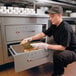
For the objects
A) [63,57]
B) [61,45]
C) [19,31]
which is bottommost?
[63,57]

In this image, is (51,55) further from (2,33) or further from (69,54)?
(2,33)

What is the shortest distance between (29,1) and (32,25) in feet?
2.04

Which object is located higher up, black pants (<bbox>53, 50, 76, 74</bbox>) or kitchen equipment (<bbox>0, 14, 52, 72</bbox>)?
kitchen equipment (<bbox>0, 14, 52, 72</bbox>)

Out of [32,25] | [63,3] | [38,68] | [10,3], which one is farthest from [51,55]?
[63,3]

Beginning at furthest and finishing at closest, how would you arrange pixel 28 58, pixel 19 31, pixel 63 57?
pixel 19 31 → pixel 63 57 → pixel 28 58

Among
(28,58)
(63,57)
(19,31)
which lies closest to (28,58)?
(28,58)

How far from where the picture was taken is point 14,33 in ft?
5.31

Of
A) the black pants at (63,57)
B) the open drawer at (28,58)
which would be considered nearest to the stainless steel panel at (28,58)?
the open drawer at (28,58)

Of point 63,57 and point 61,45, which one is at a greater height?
point 61,45

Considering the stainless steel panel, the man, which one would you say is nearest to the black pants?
the man

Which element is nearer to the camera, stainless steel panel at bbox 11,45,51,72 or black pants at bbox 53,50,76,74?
stainless steel panel at bbox 11,45,51,72

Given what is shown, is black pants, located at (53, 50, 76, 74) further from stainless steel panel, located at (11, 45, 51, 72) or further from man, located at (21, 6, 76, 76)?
stainless steel panel, located at (11, 45, 51, 72)

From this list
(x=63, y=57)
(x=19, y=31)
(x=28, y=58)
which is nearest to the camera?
(x=28, y=58)

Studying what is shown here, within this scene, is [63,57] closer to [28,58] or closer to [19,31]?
[28,58]
